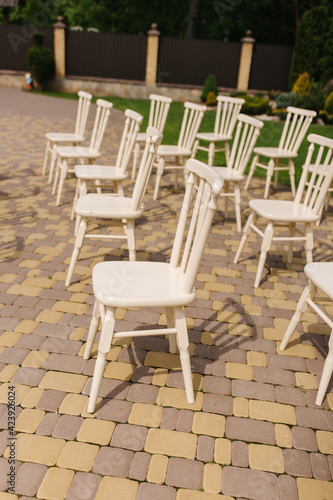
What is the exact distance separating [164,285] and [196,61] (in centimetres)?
1808

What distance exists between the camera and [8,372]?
2.48 m

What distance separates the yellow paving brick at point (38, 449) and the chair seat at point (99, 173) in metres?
2.43

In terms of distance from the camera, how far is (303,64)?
16.5m

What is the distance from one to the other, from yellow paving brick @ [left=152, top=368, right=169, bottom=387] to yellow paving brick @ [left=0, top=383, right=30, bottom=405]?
66 centimetres

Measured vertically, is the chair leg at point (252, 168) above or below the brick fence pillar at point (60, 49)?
below

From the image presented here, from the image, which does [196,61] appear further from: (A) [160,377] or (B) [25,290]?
(A) [160,377]

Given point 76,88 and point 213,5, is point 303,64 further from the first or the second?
point 213,5

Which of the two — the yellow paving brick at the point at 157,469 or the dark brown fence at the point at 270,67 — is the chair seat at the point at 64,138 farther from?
the dark brown fence at the point at 270,67

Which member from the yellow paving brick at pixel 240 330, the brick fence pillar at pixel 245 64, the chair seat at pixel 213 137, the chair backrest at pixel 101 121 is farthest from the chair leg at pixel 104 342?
the brick fence pillar at pixel 245 64

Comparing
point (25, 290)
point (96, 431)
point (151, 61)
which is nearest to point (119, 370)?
point (96, 431)

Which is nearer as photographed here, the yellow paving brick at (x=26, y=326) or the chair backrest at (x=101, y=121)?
the yellow paving brick at (x=26, y=326)

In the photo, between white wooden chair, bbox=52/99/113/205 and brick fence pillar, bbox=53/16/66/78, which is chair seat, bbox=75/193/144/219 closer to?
white wooden chair, bbox=52/99/113/205

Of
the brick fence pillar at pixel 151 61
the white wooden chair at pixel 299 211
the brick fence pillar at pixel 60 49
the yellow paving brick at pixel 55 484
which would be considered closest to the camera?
the yellow paving brick at pixel 55 484

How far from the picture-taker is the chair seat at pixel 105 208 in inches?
127
